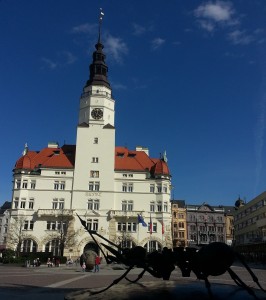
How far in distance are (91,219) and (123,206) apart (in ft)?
19.4

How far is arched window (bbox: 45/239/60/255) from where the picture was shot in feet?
196

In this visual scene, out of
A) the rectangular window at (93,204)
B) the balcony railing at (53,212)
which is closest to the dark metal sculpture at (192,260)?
the balcony railing at (53,212)

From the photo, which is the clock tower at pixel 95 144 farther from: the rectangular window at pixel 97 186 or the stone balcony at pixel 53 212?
the stone balcony at pixel 53 212

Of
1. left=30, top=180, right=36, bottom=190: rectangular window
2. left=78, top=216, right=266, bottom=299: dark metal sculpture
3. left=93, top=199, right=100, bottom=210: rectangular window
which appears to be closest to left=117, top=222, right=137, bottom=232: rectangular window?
left=93, top=199, right=100, bottom=210: rectangular window

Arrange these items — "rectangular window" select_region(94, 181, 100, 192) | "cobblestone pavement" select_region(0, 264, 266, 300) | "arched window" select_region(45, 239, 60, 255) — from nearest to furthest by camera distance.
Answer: "cobblestone pavement" select_region(0, 264, 266, 300)
"arched window" select_region(45, 239, 60, 255)
"rectangular window" select_region(94, 181, 100, 192)

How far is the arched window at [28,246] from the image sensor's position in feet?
197

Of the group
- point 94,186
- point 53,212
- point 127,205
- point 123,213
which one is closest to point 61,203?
point 53,212

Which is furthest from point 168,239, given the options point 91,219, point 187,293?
point 187,293

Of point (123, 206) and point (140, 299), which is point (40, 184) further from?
point (140, 299)

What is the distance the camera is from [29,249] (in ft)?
197

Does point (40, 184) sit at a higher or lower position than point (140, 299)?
higher

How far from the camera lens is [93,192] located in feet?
206

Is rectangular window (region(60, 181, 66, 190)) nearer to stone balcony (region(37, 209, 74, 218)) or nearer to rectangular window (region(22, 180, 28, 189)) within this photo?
stone balcony (region(37, 209, 74, 218))

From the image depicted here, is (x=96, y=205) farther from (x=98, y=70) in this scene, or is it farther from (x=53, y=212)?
(x=98, y=70)
